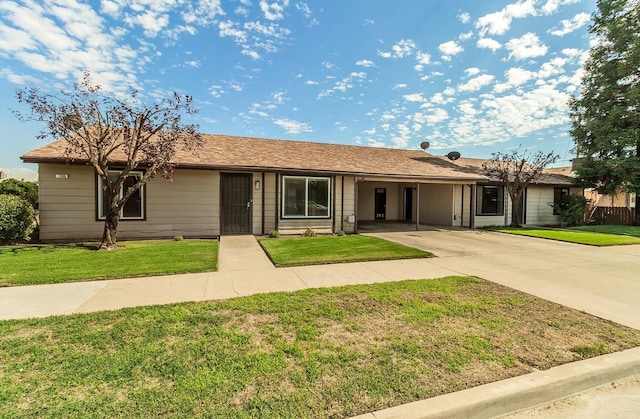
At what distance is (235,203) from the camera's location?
11.0 m

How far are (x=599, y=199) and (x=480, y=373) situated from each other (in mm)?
26261

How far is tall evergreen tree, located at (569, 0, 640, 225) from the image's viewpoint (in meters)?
16.3

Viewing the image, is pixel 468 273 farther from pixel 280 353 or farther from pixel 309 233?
pixel 309 233

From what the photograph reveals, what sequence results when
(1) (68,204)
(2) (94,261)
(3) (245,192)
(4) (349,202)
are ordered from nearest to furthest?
(2) (94,261) < (1) (68,204) < (3) (245,192) < (4) (349,202)

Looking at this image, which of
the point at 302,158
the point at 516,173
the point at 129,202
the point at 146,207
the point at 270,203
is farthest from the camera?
the point at 516,173

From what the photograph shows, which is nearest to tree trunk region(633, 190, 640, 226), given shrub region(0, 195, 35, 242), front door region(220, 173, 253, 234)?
front door region(220, 173, 253, 234)

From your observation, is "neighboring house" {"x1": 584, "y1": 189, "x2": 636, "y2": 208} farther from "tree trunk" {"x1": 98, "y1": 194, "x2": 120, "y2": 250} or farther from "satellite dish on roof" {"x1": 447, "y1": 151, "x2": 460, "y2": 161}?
"tree trunk" {"x1": 98, "y1": 194, "x2": 120, "y2": 250}

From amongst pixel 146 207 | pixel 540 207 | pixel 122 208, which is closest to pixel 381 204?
pixel 540 207

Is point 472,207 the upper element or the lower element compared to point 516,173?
lower

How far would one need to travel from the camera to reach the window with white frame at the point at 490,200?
1581 centimetres

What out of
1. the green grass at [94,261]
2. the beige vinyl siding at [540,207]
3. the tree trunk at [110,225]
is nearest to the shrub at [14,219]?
the green grass at [94,261]

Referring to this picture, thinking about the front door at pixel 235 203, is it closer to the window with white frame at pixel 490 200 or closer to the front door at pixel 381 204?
the front door at pixel 381 204

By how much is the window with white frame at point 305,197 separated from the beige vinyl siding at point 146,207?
253cm

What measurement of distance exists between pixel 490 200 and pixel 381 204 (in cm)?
584
